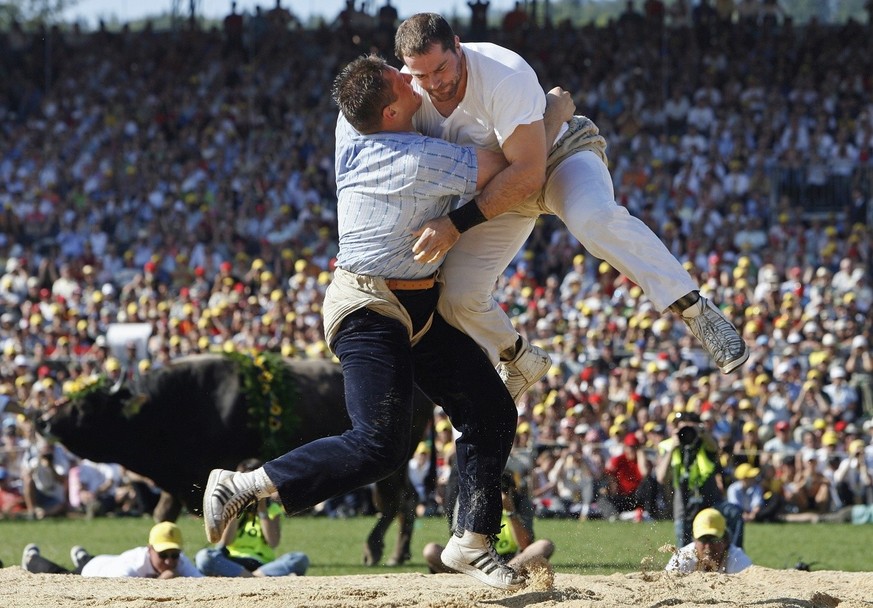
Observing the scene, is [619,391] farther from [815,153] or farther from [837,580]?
[837,580]

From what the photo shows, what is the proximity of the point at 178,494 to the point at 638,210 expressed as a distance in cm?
1094

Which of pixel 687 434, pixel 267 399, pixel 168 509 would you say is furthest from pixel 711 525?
pixel 168 509

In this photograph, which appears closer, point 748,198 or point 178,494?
point 178,494

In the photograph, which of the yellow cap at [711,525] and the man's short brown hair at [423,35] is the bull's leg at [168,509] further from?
the man's short brown hair at [423,35]

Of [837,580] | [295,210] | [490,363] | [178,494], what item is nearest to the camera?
[490,363]

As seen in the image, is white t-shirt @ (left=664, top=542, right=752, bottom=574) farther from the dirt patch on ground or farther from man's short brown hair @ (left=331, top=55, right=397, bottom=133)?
man's short brown hair @ (left=331, top=55, right=397, bottom=133)

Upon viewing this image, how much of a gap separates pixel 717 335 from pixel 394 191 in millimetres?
1513

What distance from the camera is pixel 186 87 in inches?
1084

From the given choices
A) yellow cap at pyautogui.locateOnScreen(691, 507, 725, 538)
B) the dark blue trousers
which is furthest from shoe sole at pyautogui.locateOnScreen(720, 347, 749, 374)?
yellow cap at pyautogui.locateOnScreen(691, 507, 725, 538)

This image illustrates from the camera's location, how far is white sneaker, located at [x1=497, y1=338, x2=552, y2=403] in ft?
20.8

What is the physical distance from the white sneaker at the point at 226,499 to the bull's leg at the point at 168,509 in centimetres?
761

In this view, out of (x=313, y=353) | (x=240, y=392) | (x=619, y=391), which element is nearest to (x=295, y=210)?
(x=313, y=353)

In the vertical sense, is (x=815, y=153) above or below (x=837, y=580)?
above

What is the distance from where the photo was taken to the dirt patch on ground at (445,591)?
5.80m
